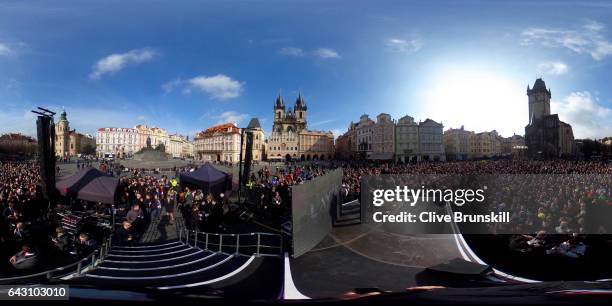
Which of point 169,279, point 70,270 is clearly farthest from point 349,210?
point 70,270

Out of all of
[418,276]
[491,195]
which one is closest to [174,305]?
[418,276]

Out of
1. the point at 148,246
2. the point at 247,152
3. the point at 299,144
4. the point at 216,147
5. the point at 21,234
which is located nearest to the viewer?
the point at 21,234

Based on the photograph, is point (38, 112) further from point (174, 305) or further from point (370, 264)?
point (370, 264)

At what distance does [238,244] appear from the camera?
9.87ft

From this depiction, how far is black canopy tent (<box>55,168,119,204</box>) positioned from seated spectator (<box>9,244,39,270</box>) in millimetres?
3233

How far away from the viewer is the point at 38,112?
2379 mm

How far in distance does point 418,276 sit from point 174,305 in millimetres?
2036

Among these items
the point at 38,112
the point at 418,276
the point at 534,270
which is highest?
the point at 38,112

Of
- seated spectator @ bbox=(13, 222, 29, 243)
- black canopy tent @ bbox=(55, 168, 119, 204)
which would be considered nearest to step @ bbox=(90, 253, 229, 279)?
seated spectator @ bbox=(13, 222, 29, 243)

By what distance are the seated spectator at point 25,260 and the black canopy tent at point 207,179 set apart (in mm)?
5448

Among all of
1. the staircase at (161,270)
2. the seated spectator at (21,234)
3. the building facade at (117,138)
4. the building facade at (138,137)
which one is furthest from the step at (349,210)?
the seated spectator at (21,234)

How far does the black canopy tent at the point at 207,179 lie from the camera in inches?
282

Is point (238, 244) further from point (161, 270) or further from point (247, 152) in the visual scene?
point (247, 152)

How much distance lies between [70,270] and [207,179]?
571 centimetres
